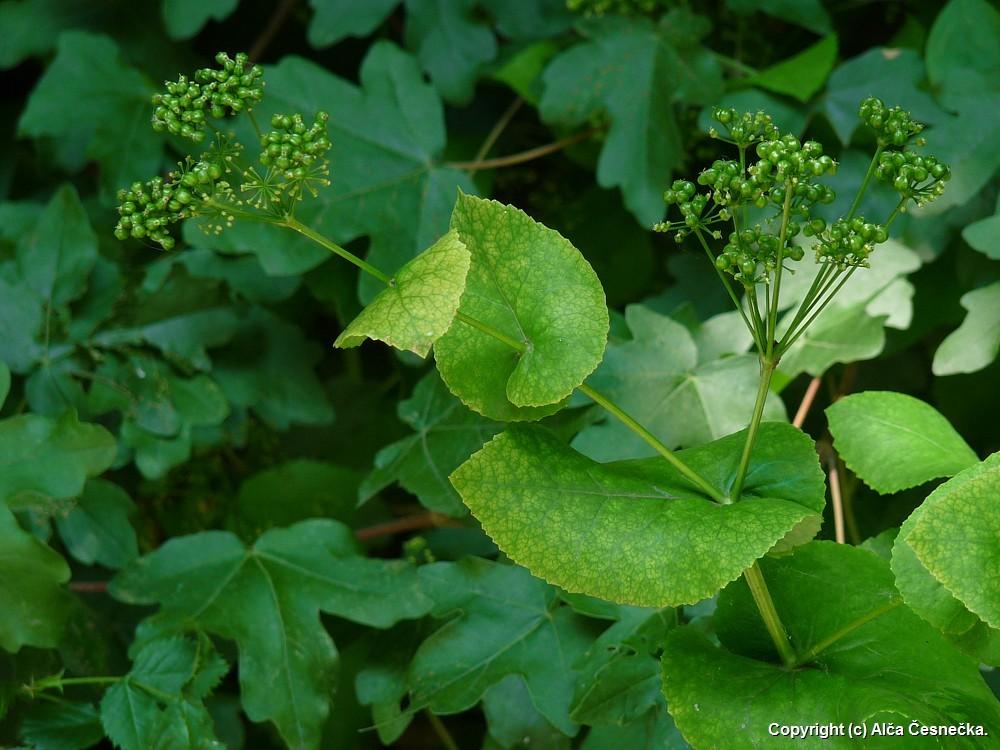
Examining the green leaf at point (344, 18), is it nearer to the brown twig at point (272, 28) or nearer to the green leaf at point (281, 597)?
the brown twig at point (272, 28)

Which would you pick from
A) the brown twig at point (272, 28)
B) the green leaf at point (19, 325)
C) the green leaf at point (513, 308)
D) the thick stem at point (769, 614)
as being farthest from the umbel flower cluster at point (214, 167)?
the brown twig at point (272, 28)

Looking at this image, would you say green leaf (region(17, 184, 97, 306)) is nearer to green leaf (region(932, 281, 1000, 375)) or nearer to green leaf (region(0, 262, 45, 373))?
green leaf (region(0, 262, 45, 373))

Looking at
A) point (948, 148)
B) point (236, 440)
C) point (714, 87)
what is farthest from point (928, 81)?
point (236, 440)

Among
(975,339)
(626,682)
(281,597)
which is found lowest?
(281,597)

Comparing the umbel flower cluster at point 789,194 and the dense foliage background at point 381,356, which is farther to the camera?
the dense foliage background at point 381,356

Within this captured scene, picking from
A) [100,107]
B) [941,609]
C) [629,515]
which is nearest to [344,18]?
[100,107]

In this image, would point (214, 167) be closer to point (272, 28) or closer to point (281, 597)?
point (281, 597)
